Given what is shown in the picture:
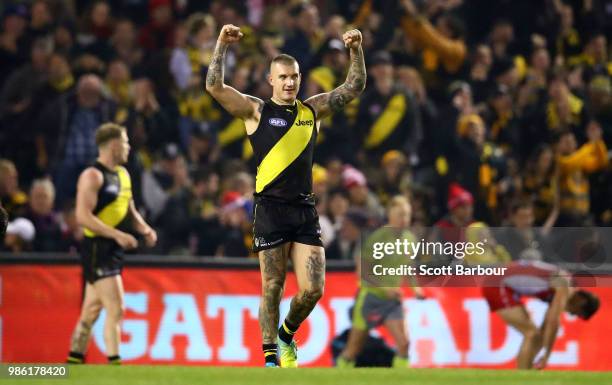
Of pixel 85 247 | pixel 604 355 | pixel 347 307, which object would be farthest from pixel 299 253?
pixel 604 355

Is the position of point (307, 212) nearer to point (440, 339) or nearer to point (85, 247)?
point (85, 247)

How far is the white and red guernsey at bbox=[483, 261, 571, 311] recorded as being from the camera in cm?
1467

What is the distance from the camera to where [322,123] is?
17.8 metres

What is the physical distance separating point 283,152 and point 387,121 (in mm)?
7108

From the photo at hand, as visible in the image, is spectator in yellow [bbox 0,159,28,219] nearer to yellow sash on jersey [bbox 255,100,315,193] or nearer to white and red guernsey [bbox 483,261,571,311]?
white and red guernsey [bbox 483,261,571,311]

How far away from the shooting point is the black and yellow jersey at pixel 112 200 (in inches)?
520

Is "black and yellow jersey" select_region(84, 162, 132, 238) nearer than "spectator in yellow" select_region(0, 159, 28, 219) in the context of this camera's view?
Yes

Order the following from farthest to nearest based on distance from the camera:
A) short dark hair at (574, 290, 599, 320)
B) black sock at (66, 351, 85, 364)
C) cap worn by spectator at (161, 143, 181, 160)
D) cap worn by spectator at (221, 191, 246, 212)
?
cap worn by spectator at (161, 143, 181, 160) < cap worn by spectator at (221, 191, 246, 212) < short dark hair at (574, 290, 599, 320) < black sock at (66, 351, 85, 364)

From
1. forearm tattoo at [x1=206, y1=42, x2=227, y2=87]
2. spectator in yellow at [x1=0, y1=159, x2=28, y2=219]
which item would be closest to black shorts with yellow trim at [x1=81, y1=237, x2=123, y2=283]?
spectator in yellow at [x1=0, y1=159, x2=28, y2=219]

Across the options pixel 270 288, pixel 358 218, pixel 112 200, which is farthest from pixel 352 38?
pixel 358 218

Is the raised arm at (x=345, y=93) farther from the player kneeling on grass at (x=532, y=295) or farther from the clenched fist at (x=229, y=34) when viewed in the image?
the player kneeling on grass at (x=532, y=295)

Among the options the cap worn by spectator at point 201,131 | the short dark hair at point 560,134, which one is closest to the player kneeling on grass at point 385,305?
the short dark hair at point 560,134

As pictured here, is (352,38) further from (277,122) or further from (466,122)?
(466,122)

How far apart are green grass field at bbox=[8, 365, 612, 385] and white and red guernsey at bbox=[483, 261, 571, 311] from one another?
365 cm
